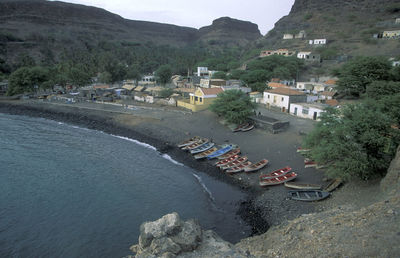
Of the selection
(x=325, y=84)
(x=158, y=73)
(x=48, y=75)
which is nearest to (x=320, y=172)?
(x=325, y=84)

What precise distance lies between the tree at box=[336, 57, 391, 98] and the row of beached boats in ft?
100

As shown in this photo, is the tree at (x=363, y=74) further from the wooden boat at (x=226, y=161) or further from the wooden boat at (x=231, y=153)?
the wooden boat at (x=226, y=161)

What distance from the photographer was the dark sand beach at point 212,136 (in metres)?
20.3

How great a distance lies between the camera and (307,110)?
40812mm

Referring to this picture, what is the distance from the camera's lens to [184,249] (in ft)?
40.8

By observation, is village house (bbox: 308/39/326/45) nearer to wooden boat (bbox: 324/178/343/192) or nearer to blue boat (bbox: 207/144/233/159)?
blue boat (bbox: 207/144/233/159)

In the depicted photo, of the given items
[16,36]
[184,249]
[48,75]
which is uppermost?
[16,36]

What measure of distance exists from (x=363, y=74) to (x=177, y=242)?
4983 cm

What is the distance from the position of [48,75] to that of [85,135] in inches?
1576

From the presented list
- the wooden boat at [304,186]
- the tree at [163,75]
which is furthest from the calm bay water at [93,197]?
the tree at [163,75]

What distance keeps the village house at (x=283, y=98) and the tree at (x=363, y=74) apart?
1042cm

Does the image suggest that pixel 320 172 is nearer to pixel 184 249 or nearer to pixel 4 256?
pixel 184 249

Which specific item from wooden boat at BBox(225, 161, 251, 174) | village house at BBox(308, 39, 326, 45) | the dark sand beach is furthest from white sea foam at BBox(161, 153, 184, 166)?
village house at BBox(308, 39, 326, 45)

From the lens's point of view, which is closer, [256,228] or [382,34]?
[256,228]
